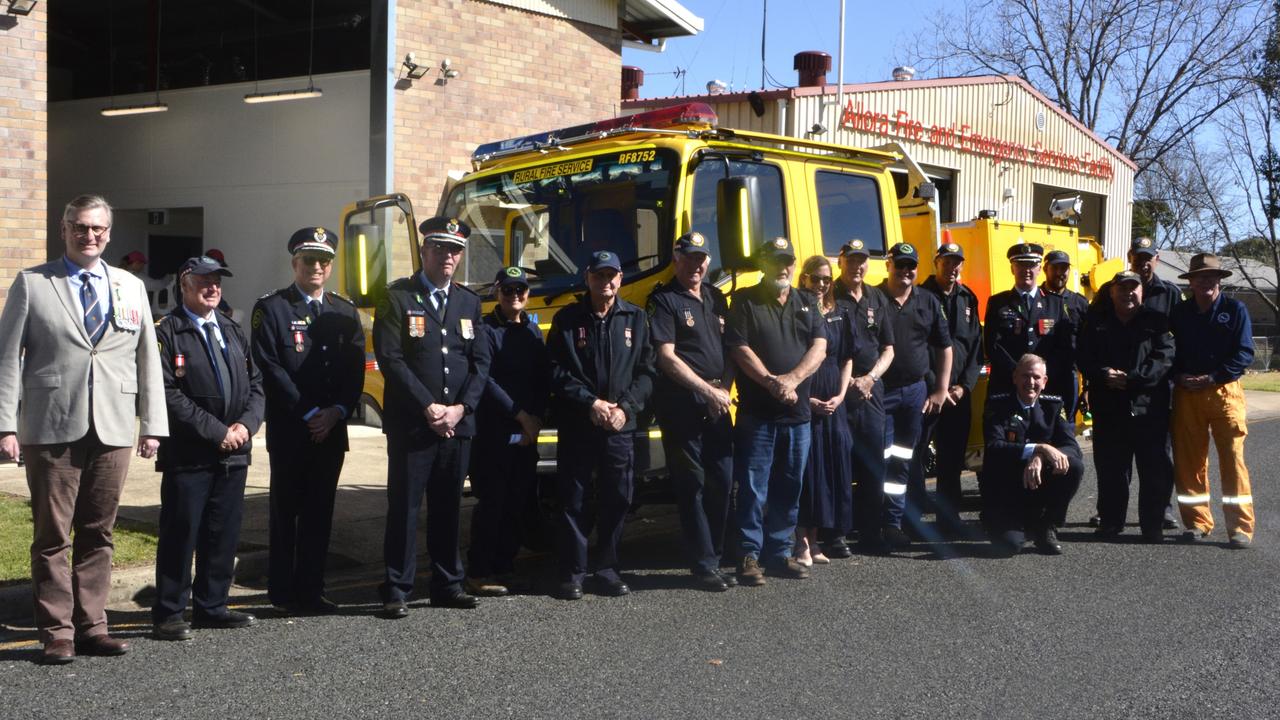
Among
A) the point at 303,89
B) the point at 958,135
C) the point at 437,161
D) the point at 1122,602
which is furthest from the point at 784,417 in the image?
the point at 958,135

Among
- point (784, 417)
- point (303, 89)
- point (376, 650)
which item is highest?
point (303, 89)

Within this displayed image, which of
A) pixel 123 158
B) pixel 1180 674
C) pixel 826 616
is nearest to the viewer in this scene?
pixel 1180 674

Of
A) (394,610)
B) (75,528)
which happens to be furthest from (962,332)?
(75,528)

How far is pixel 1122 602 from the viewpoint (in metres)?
6.50

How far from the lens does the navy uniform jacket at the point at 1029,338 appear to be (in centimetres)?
838

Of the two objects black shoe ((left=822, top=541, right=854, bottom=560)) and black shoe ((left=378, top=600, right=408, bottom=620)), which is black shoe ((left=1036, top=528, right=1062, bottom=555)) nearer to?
black shoe ((left=822, top=541, right=854, bottom=560))

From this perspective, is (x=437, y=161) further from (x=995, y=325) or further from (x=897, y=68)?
(x=897, y=68)

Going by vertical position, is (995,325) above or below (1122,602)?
above

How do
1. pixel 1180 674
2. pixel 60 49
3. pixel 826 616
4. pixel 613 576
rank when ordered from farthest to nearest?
pixel 60 49 → pixel 613 576 → pixel 826 616 → pixel 1180 674

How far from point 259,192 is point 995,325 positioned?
37.1 ft

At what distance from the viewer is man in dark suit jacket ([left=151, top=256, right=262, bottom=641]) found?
5641 millimetres

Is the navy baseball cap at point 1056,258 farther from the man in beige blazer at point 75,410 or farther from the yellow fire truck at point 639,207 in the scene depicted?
the man in beige blazer at point 75,410

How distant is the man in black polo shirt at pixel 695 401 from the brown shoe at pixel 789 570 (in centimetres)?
40

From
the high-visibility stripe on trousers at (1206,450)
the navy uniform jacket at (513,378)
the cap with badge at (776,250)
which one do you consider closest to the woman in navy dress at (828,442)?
the cap with badge at (776,250)
